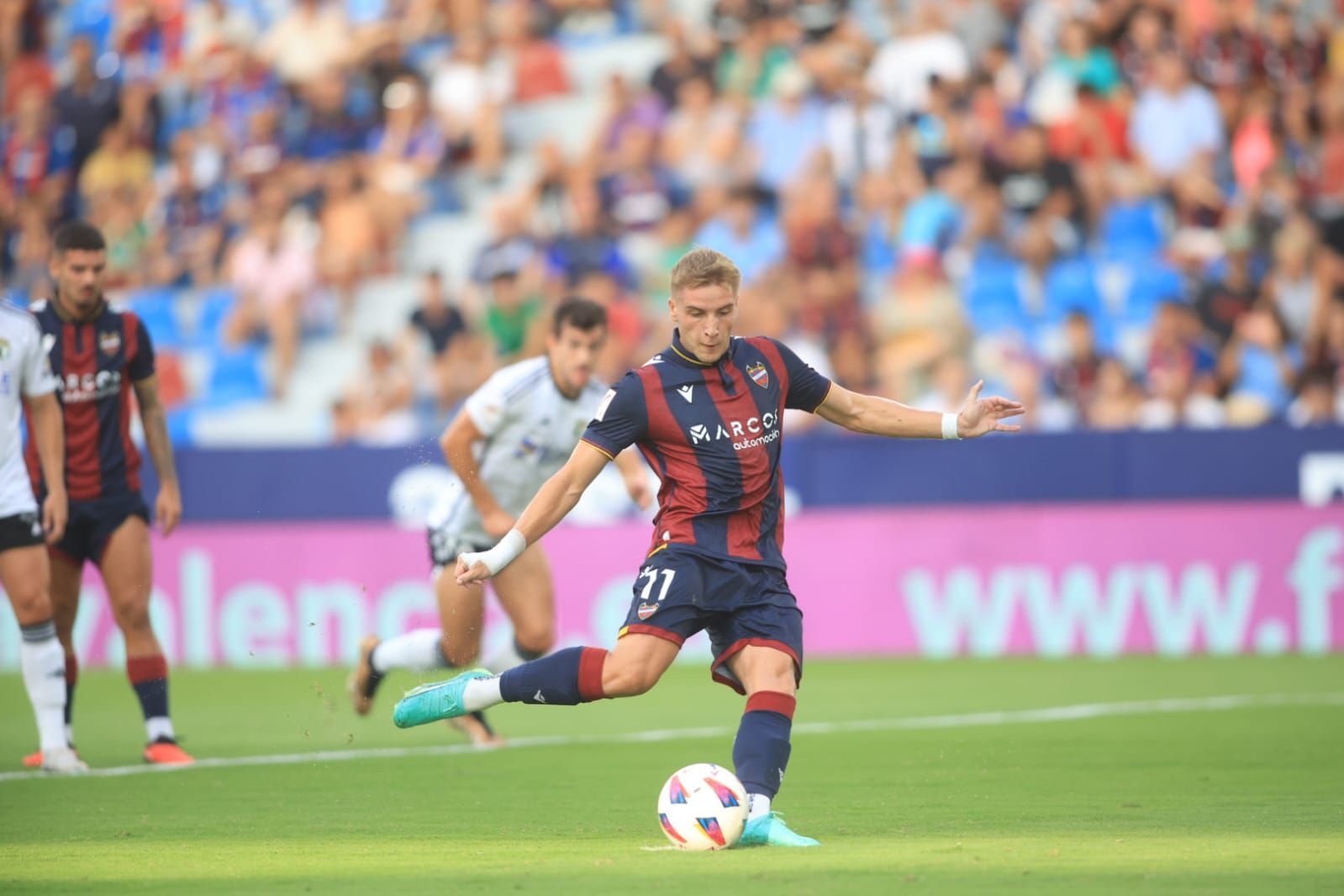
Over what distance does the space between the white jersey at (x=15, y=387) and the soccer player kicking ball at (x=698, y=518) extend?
3480 mm

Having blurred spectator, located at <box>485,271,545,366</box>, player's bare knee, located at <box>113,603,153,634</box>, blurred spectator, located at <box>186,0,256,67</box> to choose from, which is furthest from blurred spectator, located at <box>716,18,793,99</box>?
player's bare knee, located at <box>113,603,153,634</box>

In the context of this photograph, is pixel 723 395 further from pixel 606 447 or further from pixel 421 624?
pixel 421 624

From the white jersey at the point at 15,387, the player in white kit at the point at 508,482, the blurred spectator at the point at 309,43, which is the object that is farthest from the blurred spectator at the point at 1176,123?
the white jersey at the point at 15,387

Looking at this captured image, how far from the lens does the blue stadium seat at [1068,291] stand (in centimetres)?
1962

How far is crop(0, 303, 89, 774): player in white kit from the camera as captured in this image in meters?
10.4

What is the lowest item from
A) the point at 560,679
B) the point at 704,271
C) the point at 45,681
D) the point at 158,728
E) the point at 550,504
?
the point at 158,728

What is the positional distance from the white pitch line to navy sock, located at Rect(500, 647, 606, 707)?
3264 mm

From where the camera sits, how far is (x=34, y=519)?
412 inches

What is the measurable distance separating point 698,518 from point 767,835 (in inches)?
49.5

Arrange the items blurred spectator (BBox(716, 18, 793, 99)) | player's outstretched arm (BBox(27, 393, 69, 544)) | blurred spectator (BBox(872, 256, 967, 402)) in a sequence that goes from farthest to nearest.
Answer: blurred spectator (BBox(716, 18, 793, 99))
blurred spectator (BBox(872, 256, 967, 402))
player's outstretched arm (BBox(27, 393, 69, 544))

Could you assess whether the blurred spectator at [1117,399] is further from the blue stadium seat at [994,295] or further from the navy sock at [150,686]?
the navy sock at [150,686]

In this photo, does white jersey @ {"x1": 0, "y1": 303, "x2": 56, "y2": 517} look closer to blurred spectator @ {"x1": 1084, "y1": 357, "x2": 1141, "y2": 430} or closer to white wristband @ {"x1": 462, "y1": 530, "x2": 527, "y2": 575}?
white wristband @ {"x1": 462, "y1": 530, "x2": 527, "y2": 575}

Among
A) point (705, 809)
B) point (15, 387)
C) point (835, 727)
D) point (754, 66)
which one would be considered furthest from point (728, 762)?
point (754, 66)

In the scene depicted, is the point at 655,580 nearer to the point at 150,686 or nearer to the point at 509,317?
the point at 150,686
